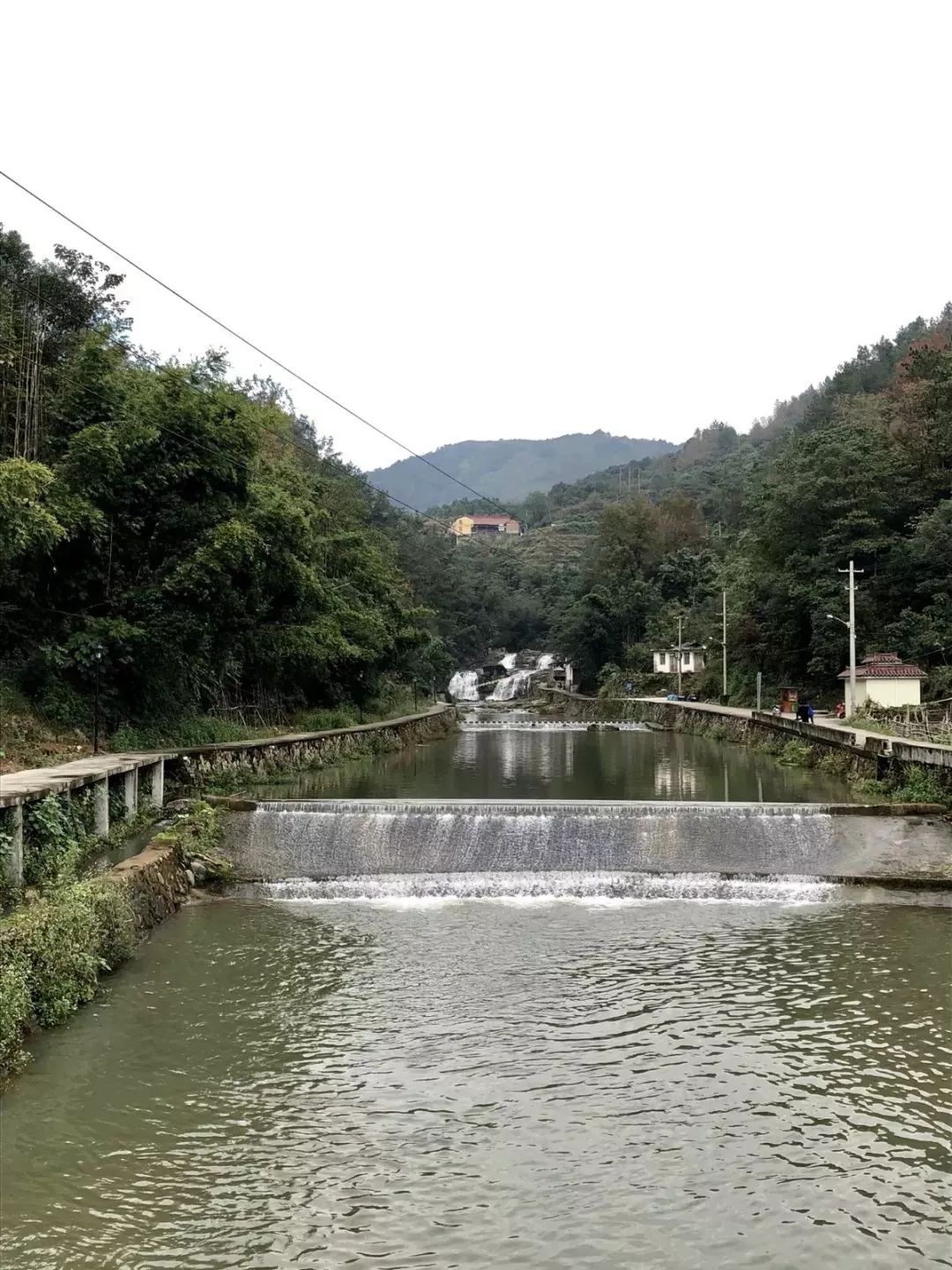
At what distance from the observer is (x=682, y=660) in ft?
210

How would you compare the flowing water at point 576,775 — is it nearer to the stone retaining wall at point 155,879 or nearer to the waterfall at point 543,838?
the waterfall at point 543,838

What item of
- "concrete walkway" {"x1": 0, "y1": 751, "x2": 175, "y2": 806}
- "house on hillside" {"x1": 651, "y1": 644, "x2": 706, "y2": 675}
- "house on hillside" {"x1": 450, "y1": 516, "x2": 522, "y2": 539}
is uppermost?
"house on hillside" {"x1": 450, "y1": 516, "x2": 522, "y2": 539}

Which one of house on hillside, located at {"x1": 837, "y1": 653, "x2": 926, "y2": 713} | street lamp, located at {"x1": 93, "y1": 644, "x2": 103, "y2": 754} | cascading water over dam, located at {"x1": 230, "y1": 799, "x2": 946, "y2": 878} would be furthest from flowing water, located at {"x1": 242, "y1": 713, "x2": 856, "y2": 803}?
cascading water over dam, located at {"x1": 230, "y1": 799, "x2": 946, "y2": 878}

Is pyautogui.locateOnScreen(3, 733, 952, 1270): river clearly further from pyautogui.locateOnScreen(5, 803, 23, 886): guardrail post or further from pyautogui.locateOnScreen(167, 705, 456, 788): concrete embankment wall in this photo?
pyautogui.locateOnScreen(167, 705, 456, 788): concrete embankment wall

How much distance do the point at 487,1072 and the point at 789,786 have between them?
1797 cm

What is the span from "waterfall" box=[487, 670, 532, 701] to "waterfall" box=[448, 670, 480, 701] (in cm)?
176

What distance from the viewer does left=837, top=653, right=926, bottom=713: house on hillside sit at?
3070 centimetres

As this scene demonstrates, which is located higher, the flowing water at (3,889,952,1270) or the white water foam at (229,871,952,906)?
the flowing water at (3,889,952,1270)

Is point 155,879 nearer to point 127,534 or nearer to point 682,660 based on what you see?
point 127,534

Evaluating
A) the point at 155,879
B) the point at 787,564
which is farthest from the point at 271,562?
the point at 787,564

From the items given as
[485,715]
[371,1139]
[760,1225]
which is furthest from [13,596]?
[485,715]

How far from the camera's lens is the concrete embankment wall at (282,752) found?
68.3ft

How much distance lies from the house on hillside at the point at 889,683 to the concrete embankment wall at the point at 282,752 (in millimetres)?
16791

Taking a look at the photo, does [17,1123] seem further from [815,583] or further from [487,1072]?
[815,583]
